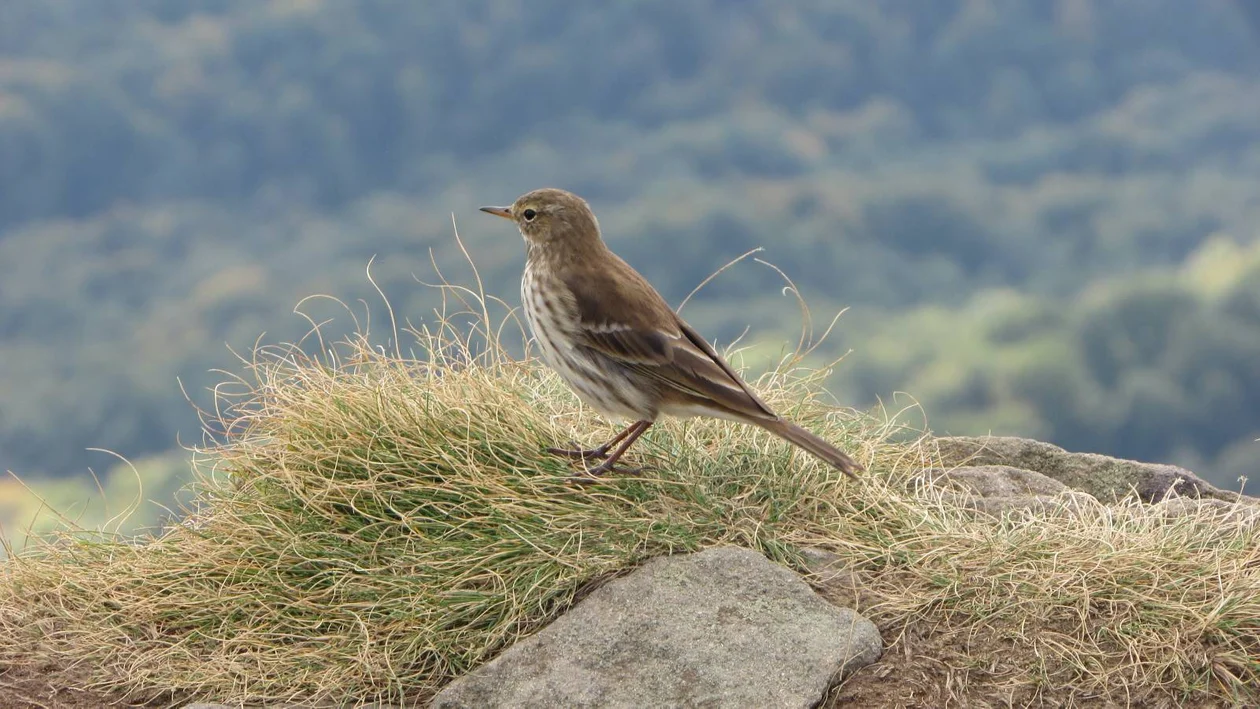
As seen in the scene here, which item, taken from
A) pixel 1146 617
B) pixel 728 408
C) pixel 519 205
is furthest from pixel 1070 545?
pixel 519 205

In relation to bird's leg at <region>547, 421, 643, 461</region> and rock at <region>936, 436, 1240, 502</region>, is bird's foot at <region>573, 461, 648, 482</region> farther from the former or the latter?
rock at <region>936, 436, 1240, 502</region>

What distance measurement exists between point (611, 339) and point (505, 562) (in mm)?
1325

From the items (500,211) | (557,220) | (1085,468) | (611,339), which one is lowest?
(1085,468)

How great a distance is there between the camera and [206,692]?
6461 millimetres

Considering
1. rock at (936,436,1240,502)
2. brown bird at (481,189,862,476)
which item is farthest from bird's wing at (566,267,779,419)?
rock at (936,436,1240,502)

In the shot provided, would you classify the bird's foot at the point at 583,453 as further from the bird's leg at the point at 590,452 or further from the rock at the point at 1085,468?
the rock at the point at 1085,468

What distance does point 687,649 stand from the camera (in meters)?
5.86

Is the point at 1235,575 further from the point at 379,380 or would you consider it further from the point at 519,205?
the point at 379,380

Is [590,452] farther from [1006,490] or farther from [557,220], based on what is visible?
[1006,490]

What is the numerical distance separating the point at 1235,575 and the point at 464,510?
3.99 m

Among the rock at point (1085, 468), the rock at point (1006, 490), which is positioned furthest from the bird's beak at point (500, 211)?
the rock at point (1085, 468)

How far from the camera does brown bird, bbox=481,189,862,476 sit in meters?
6.68

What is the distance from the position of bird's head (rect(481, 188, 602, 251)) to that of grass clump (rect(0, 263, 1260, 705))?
41.5 inches

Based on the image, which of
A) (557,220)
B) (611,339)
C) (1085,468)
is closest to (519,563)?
(611,339)
